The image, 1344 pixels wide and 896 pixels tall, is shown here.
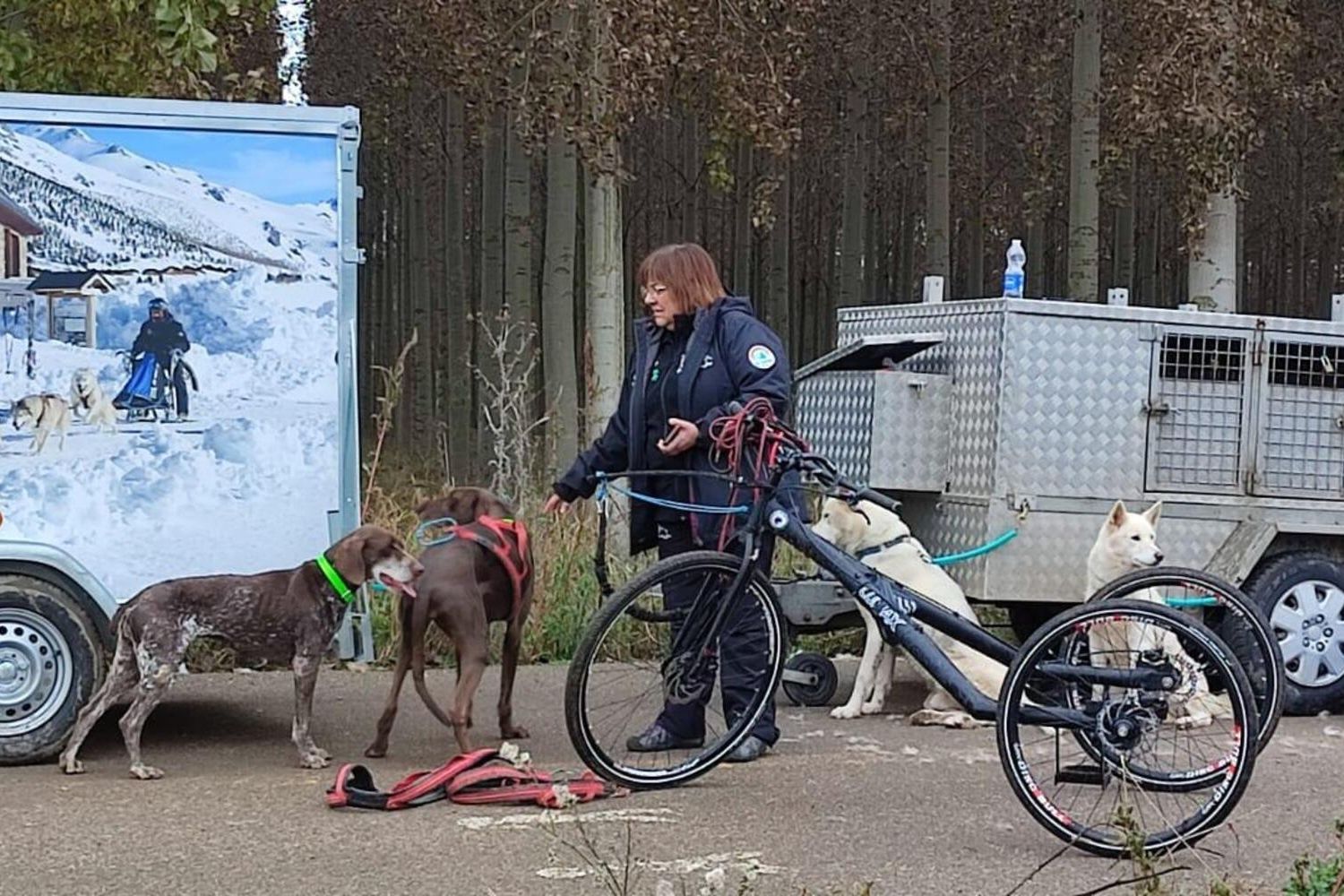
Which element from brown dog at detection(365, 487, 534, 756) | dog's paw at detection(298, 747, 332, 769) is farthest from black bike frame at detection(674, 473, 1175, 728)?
dog's paw at detection(298, 747, 332, 769)

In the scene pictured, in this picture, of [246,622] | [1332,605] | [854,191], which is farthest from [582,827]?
[854,191]

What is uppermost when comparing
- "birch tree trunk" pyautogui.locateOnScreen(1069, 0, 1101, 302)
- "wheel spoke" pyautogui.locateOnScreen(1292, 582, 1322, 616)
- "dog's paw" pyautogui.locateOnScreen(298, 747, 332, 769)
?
"birch tree trunk" pyautogui.locateOnScreen(1069, 0, 1101, 302)

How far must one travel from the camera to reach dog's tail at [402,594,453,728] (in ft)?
22.4

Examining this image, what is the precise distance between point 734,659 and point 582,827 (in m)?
1.14

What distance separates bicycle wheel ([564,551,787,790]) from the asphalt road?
0.15 metres

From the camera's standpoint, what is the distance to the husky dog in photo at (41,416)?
6.61m

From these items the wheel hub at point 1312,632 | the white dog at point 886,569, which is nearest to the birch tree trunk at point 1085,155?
the wheel hub at point 1312,632

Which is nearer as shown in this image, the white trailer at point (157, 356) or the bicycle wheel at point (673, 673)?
the bicycle wheel at point (673, 673)

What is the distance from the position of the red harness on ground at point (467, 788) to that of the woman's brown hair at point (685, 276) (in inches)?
75.2

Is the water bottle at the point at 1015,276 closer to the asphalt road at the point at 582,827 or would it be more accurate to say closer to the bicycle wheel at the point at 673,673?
the asphalt road at the point at 582,827

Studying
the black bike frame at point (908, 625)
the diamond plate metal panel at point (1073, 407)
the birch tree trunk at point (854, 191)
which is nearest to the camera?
the black bike frame at point (908, 625)

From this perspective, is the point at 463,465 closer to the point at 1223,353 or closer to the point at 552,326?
the point at 552,326

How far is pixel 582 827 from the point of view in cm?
551

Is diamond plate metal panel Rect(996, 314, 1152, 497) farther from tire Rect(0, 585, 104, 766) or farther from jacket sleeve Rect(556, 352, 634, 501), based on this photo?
tire Rect(0, 585, 104, 766)
